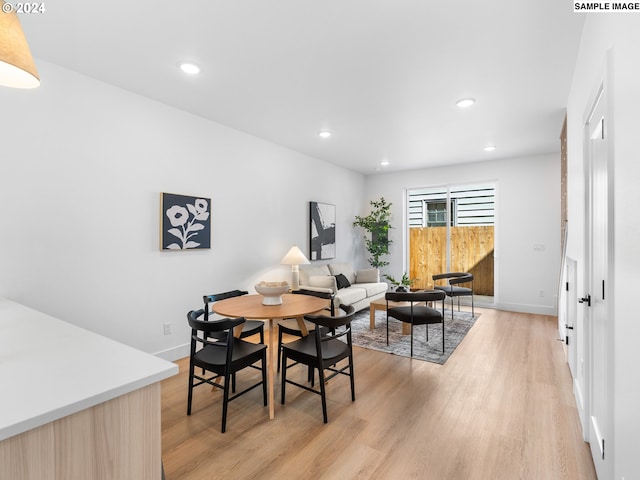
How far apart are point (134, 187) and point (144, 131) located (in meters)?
0.57

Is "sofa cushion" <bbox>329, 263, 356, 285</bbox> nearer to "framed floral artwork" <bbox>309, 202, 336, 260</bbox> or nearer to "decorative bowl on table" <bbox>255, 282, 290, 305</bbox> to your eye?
"framed floral artwork" <bbox>309, 202, 336, 260</bbox>

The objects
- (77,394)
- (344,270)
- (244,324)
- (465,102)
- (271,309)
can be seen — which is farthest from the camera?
(344,270)

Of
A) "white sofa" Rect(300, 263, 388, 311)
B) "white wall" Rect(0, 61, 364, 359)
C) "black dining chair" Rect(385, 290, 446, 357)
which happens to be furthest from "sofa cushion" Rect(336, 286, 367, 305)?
"white wall" Rect(0, 61, 364, 359)

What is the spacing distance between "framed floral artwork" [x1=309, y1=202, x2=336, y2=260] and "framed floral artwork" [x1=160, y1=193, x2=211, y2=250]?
2.07m

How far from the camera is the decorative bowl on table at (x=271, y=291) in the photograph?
2695 mm

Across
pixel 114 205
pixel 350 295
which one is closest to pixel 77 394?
pixel 114 205

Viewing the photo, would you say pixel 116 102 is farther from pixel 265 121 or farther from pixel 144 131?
pixel 265 121

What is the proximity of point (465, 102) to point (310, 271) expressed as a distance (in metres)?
3.09

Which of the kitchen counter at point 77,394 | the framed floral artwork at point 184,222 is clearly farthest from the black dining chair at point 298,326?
the kitchen counter at point 77,394

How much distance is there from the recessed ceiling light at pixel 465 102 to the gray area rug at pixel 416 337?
2.71 meters

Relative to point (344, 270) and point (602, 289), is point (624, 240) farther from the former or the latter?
point (344, 270)

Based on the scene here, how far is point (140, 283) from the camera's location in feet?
10.2

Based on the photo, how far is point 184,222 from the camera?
11.2 feet

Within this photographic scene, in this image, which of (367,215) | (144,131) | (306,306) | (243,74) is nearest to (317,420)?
(306,306)
